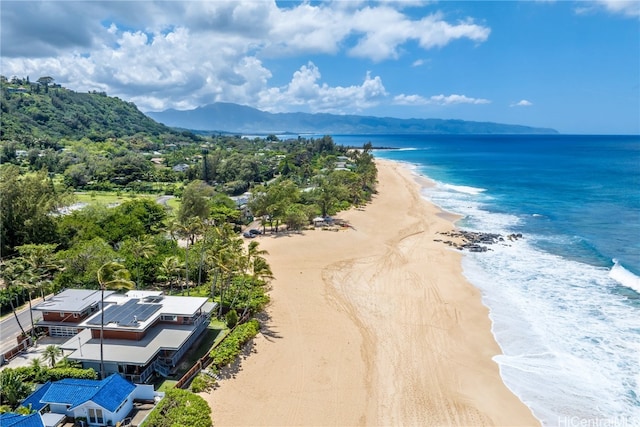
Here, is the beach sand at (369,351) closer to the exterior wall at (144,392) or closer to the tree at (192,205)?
the exterior wall at (144,392)

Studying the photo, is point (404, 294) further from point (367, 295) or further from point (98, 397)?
point (98, 397)

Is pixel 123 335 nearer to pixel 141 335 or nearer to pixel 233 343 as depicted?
pixel 141 335

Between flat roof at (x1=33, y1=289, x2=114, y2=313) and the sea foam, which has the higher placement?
flat roof at (x1=33, y1=289, x2=114, y2=313)

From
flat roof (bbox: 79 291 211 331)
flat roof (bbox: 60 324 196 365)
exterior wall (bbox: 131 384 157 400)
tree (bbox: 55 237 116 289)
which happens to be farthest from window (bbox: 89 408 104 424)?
tree (bbox: 55 237 116 289)

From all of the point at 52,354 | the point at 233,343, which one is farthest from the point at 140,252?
the point at 233,343

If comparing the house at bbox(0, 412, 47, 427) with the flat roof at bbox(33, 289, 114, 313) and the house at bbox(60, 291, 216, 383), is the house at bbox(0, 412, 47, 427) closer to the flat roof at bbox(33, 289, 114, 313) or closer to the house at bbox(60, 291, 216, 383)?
the house at bbox(60, 291, 216, 383)

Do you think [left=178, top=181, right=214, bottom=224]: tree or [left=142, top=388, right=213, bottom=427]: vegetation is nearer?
[left=142, top=388, right=213, bottom=427]: vegetation

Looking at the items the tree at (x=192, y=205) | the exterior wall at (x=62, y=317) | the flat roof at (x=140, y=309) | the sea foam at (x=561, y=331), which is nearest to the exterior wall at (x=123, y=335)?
the flat roof at (x=140, y=309)
